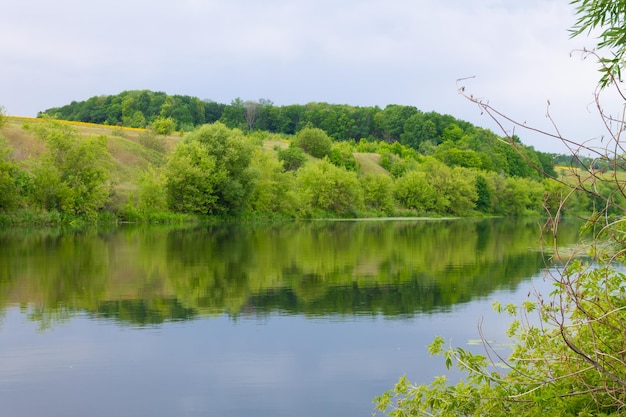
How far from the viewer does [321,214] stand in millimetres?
73500

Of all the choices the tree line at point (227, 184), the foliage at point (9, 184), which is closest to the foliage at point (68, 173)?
the tree line at point (227, 184)

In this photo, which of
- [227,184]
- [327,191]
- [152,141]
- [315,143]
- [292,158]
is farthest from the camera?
[315,143]

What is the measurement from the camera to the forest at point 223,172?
47312mm

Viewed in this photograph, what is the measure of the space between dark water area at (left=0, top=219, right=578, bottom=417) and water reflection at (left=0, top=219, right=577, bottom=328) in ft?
0.24

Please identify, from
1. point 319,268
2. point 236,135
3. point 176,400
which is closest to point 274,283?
point 319,268

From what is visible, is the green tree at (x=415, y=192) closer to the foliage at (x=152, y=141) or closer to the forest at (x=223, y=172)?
the forest at (x=223, y=172)

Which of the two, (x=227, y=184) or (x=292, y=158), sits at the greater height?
(x=292, y=158)

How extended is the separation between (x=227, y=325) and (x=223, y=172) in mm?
42998

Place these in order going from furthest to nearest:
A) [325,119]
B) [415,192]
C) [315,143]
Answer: [325,119], [315,143], [415,192]

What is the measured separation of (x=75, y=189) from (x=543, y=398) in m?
45.6

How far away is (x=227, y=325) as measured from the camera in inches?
571

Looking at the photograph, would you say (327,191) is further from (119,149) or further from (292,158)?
(119,149)

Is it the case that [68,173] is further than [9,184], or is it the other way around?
[68,173]

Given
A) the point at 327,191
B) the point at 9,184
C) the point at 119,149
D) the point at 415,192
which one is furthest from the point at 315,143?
the point at 9,184
